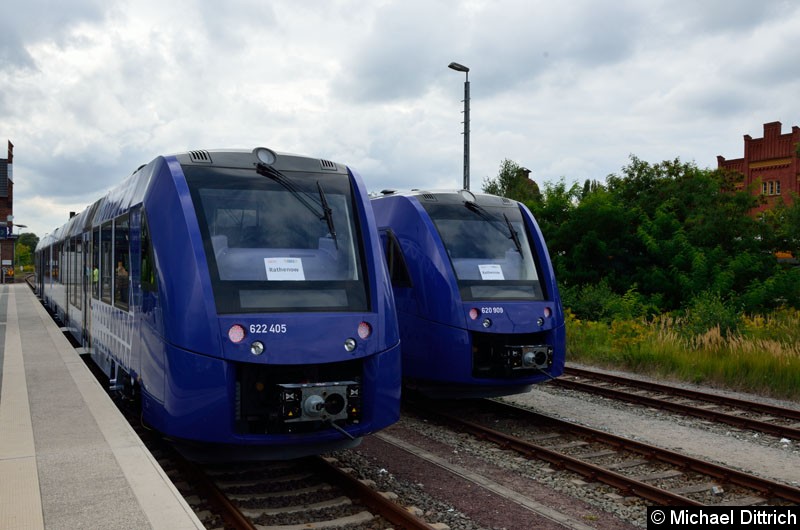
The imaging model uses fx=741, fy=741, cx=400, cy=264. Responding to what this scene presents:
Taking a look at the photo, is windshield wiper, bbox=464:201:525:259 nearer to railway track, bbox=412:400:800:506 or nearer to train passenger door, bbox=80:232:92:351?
railway track, bbox=412:400:800:506

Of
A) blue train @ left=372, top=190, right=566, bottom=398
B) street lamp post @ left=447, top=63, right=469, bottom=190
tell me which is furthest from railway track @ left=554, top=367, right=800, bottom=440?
street lamp post @ left=447, top=63, right=469, bottom=190

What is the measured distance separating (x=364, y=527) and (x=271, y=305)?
186 centimetres

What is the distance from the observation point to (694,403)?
10.7 m

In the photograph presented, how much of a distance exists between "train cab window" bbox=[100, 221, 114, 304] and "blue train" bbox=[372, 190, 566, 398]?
11.5 ft

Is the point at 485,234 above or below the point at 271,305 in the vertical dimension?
above

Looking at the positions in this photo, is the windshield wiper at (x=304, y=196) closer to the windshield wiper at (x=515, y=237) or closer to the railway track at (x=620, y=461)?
the railway track at (x=620, y=461)

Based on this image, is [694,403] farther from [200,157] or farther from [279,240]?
[200,157]

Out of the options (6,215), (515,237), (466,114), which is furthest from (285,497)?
(6,215)

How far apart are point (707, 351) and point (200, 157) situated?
1039cm

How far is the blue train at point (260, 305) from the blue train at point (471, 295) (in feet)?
7.87

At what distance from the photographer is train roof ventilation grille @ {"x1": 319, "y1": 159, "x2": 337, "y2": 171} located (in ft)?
23.0

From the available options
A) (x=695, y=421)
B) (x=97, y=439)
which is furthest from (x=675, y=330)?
(x=97, y=439)

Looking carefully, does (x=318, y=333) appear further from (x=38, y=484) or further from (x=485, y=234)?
(x=485, y=234)

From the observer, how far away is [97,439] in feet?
20.6
